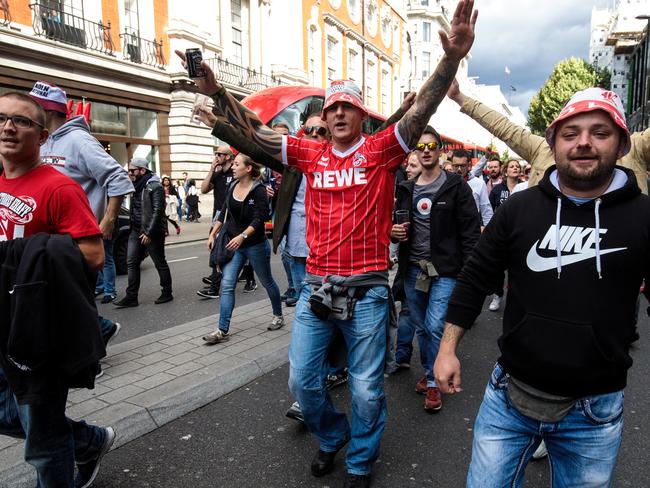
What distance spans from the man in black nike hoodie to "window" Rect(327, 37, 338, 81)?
33875 mm

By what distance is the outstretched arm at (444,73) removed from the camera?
224 cm

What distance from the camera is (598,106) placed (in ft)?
5.61

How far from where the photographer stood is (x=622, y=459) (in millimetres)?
3100

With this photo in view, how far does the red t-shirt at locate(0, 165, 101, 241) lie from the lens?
2199mm

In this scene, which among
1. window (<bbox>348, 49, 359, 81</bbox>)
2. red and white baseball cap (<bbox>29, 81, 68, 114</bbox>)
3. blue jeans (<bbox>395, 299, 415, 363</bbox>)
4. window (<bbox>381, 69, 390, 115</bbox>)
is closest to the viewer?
red and white baseball cap (<bbox>29, 81, 68, 114</bbox>)

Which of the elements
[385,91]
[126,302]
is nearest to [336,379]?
[126,302]

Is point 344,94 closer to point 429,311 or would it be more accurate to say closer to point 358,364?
point 358,364

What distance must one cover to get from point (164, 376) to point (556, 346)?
314cm

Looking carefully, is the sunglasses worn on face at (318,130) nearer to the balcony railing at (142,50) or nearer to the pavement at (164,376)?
the pavement at (164,376)

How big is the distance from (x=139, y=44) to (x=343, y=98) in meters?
20.0

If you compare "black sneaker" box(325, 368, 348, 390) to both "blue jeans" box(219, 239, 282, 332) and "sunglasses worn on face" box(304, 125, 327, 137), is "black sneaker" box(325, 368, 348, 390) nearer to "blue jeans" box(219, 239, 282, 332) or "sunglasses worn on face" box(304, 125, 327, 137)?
"blue jeans" box(219, 239, 282, 332)

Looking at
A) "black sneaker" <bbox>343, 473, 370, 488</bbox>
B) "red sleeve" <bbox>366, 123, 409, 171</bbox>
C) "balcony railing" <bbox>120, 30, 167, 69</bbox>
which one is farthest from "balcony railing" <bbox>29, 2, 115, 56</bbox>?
"black sneaker" <bbox>343, 473, 370, 488</bbox>

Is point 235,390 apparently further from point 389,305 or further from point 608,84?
Result: point 608,84

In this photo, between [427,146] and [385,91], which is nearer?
[427,146]
